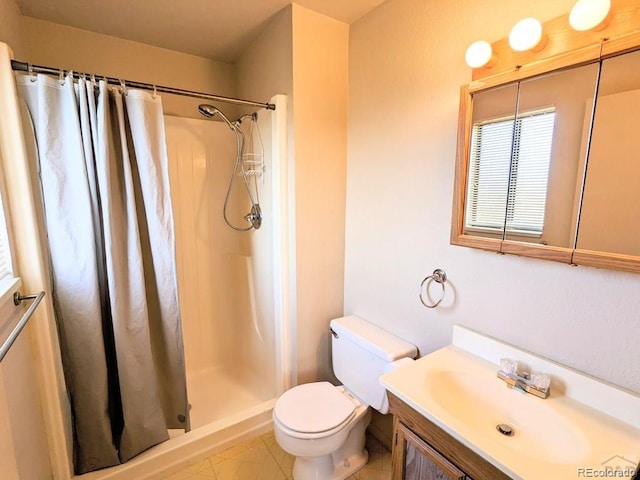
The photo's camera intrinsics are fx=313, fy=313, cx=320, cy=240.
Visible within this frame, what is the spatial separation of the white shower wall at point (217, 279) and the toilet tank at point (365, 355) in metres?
0.54

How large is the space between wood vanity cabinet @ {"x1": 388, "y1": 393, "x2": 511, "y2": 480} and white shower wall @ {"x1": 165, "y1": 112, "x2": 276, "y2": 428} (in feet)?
3.65

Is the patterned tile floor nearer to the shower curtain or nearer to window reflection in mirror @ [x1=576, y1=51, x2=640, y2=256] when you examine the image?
the shower curtain

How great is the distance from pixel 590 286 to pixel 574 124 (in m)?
0.50

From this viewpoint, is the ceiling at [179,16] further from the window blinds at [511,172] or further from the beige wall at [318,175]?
the window blinds at [511,172]

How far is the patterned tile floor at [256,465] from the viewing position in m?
1.65

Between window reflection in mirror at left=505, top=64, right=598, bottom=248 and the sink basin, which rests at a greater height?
window reflection in mirror at left=505, top=64, right=598, bottom=248

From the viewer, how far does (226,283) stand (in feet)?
8.27

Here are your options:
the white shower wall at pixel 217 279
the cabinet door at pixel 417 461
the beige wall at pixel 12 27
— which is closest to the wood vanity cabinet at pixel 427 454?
the cabinet door at pixel 417 461

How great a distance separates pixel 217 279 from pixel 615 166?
236 cm

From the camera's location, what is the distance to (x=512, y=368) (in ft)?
3.71

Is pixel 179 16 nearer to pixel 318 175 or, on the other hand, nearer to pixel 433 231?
pixel 318 175

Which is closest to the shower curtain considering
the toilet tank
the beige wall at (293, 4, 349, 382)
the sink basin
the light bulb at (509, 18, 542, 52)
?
the beige wall at (293, 4, 349, 382)

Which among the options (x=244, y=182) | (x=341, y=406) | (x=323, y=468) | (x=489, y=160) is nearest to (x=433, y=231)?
(x=489, y=160)

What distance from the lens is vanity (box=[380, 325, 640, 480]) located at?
807 millimetres
